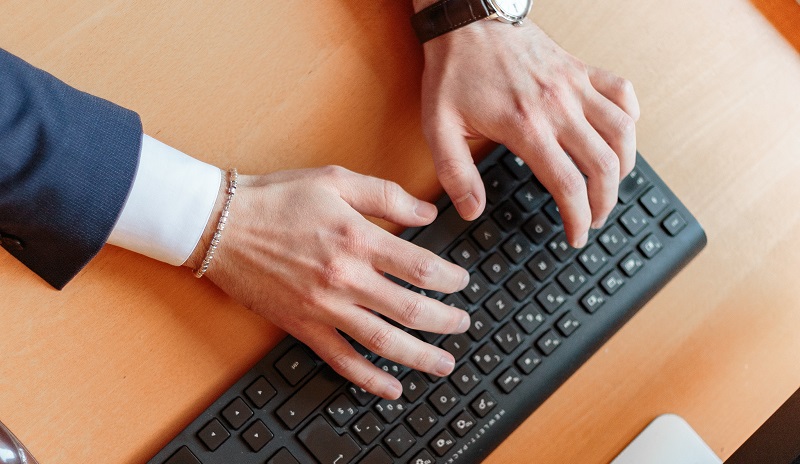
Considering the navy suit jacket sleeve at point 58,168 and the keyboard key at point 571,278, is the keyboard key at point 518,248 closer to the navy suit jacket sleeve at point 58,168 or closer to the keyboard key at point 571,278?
the keyboard key at point 571,278

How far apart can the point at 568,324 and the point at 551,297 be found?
0.03 meters

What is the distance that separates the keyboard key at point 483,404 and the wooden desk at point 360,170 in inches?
1.8

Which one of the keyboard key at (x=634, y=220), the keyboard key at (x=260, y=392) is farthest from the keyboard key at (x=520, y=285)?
the keyboard key at (x=260, y=392)

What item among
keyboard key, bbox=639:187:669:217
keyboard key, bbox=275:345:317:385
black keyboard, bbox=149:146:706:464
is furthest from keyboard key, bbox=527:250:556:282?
keyboard key, bbox=275:345:317:385

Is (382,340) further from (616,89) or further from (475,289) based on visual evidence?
(616,89)

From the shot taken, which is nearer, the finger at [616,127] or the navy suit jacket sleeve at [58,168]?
the navy suit jacket sleeve at [58,168]

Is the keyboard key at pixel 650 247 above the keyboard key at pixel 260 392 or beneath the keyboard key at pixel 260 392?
above

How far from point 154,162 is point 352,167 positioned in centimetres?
17

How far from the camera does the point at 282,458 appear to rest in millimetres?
562

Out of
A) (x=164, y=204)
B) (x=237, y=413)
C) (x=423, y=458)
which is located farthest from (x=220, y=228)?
(x=423, y=458)

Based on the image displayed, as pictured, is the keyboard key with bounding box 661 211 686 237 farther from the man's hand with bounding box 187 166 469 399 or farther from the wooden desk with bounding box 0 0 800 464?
the man's hand with bounding box 187 166 469 399

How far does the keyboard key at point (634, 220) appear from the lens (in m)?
0.64

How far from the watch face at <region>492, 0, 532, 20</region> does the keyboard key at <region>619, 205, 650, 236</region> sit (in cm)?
21

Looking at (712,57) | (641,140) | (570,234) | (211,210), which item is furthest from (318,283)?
(712,57)
